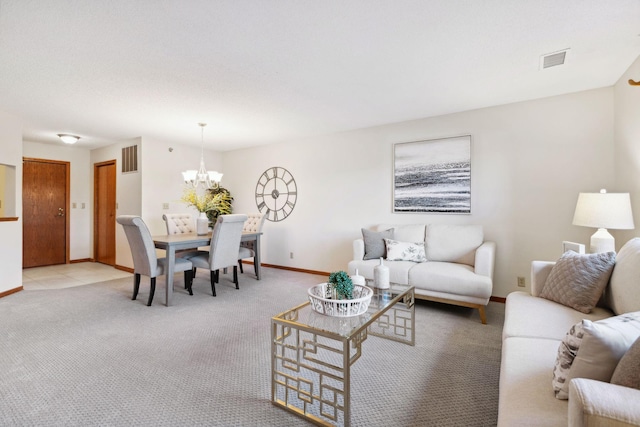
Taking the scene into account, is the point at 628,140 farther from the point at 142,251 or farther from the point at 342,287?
the point at 142,251

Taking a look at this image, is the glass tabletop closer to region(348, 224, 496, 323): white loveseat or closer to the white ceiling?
region(348, 224, 496, 323): white loveseat

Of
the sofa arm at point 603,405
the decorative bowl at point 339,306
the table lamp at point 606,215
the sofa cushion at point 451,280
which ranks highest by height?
the table lamp at point 606,215

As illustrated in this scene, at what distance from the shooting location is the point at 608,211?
2.35m

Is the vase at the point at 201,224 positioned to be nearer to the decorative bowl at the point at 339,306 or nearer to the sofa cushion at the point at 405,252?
the sofa cushion at the point at 405,252

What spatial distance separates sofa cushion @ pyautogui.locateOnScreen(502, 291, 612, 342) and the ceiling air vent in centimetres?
185

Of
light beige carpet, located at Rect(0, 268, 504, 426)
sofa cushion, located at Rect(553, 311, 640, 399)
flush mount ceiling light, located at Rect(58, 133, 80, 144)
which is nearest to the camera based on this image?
sofa cushion, located at Rect(553, 311, 640, 399)

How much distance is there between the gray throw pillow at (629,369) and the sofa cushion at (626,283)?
0.94 metres

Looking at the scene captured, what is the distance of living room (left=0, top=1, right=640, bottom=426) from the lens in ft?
9.84

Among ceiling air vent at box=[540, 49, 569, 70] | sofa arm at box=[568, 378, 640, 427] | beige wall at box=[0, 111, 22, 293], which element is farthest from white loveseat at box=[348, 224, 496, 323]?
beige wall at box=[0, 111, 22, 293]

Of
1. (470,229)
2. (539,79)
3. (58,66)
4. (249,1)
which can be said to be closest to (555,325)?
(470,229)

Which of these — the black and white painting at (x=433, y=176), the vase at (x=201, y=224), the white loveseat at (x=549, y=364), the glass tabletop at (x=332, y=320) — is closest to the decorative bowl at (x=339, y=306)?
the glass tabletop at (x=332, y=320)

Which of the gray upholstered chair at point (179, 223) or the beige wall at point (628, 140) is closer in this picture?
the beige wall at point (628, 140)

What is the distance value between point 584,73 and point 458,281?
6.99 feet

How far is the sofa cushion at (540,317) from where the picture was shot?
1.58m
